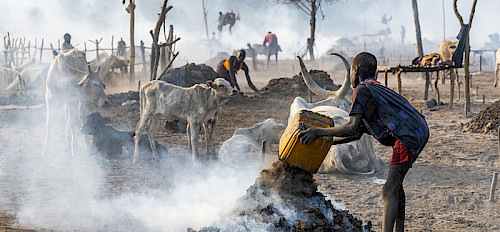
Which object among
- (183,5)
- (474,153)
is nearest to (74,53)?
(474,153)

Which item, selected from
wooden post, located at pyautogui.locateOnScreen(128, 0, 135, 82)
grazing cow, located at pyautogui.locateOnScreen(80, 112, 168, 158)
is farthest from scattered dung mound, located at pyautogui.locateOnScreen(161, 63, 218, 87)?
grazing cow, located at pyautogui.locateOnScreen(80, 112, 168, 158)

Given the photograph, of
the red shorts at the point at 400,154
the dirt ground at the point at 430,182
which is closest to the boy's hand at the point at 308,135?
the red shorts at the point at 400,154

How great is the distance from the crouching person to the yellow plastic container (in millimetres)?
88

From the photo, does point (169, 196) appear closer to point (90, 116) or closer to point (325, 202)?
point (325, 202)

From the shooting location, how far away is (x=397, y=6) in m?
112

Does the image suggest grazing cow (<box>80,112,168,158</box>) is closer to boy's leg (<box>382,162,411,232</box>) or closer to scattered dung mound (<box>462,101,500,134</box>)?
boy's leg (<box>382,162,411,232</box>)

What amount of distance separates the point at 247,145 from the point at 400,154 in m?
3.76

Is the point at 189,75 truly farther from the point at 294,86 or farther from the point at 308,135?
the point at 308,135

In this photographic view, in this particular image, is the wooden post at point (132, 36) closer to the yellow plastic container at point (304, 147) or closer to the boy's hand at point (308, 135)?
the yellow plastic container at point (304, 147)

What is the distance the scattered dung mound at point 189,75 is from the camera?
13.5m

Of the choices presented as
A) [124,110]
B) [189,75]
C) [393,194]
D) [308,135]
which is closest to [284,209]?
[308,135]

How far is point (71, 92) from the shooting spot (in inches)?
295

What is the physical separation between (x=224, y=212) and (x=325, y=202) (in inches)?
30.4

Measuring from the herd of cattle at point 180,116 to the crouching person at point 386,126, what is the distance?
9.59ft
